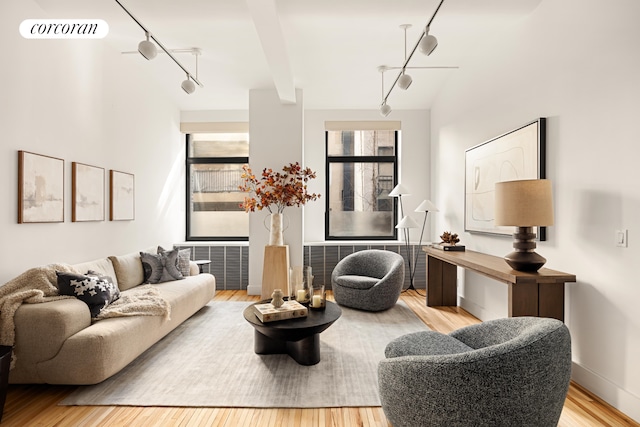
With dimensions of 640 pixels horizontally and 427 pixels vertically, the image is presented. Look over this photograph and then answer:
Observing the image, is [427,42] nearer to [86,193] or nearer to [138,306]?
[138,306]

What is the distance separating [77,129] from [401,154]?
4.34m

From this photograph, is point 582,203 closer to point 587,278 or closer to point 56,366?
point 587,278

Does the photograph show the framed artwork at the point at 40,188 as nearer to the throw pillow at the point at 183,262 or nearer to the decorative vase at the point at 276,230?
the throw pillow at the point at 183,262

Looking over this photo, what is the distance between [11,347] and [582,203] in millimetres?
3739

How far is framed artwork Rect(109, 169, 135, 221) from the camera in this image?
4.12m

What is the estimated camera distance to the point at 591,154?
2541 millimetres

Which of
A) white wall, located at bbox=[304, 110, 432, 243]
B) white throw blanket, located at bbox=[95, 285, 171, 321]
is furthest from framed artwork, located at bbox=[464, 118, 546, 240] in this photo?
white throw blanket, located at bbox=[95, 285, 171, 321]

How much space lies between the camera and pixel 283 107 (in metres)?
5.25

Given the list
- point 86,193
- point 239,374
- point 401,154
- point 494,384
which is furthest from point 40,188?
point 401,154

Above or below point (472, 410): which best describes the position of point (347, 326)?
below

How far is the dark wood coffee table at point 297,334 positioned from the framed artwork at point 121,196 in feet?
7.05

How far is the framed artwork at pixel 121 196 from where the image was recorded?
412 cm

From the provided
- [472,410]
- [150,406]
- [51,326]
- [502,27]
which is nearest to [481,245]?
[502,27]

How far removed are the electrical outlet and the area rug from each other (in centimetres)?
173
